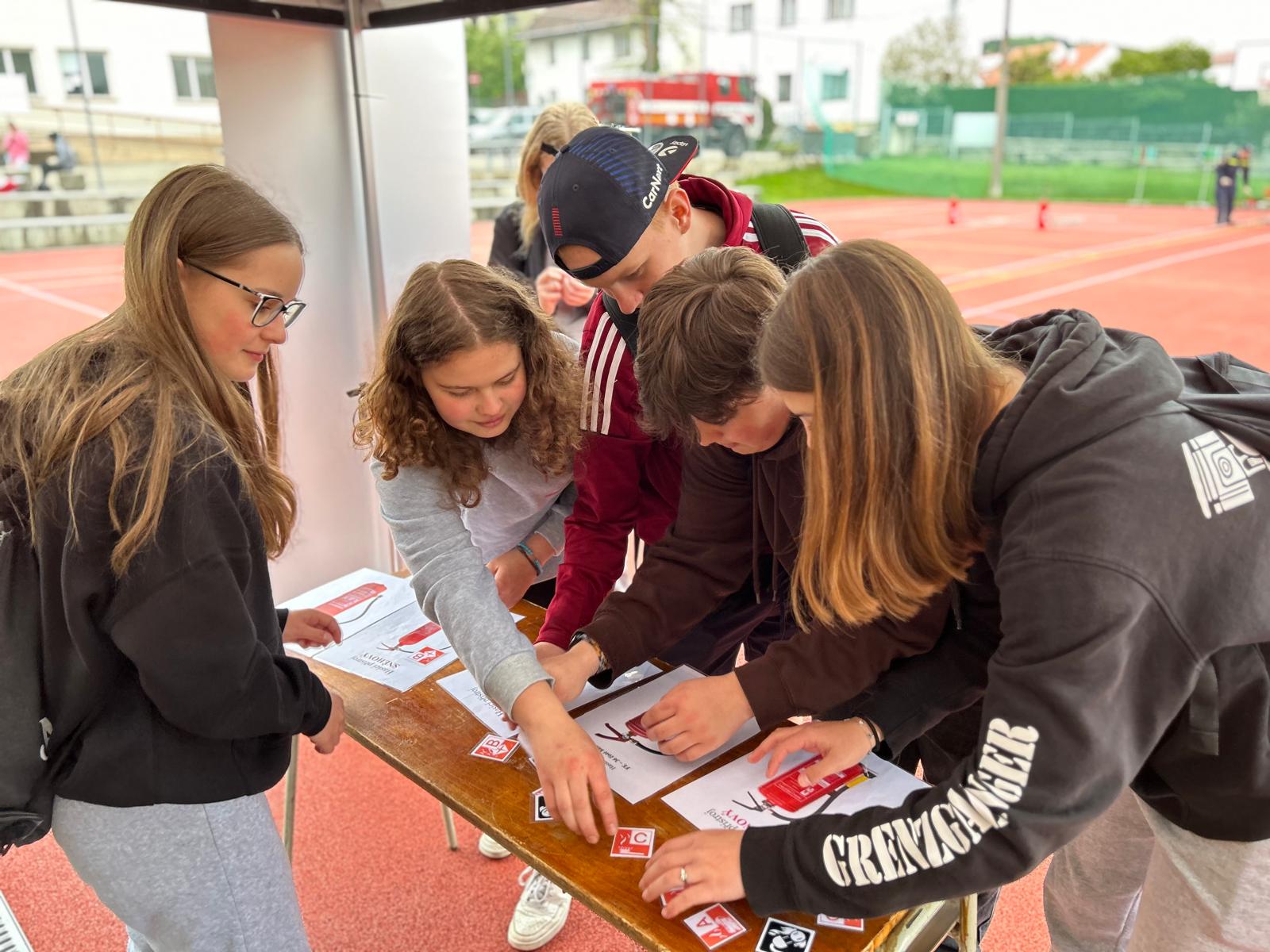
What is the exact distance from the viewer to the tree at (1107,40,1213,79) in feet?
7.19

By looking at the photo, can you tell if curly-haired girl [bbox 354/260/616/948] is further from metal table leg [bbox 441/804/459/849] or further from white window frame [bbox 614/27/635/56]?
white window frame [bbox 614/27/635/56]

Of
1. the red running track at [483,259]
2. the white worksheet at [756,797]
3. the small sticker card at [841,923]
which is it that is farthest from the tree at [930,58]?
the small sticker card at [841,923]

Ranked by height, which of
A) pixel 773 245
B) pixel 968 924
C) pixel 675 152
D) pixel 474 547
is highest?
pixel 675 152

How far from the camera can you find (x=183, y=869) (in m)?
1.10

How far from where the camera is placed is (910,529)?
A: 88 centimetres

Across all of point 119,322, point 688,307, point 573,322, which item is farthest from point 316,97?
point 688,307

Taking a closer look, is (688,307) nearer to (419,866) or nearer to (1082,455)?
(1082,455)

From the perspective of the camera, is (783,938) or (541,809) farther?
(541,809)

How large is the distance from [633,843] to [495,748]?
28cm

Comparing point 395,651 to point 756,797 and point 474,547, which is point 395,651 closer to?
point 474,547

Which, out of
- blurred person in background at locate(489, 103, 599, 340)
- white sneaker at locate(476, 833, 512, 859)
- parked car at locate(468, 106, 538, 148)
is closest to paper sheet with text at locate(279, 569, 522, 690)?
white sneaker at locate(476, 833, 512, 859)

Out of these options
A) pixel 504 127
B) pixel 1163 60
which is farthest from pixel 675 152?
pixel 504 127

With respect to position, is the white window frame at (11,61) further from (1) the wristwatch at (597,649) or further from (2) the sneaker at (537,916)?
(2) the sneaker at (537,916)

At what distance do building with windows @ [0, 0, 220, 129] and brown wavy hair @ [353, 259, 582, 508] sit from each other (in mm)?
1614
